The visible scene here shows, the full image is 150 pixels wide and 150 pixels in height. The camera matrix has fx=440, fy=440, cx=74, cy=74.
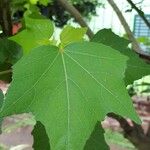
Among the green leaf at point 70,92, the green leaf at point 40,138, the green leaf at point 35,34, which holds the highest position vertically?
the green leaf at point 35,34

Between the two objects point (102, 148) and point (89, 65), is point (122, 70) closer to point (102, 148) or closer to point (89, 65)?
point (89, 65)

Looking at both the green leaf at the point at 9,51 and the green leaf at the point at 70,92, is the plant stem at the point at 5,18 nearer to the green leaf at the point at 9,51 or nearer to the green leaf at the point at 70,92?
the green leaf at the point at 9,51

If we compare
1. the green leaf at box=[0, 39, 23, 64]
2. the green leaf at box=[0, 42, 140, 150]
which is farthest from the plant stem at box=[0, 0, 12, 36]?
the green leaf at box=[0, 42, 140, 150]

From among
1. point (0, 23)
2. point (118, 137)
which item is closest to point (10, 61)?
point (0, 23)

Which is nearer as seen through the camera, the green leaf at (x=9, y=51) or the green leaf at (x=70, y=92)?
the green leaf at (x=70, y=92)

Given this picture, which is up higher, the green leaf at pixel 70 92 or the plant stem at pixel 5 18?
the plant stem at pixel 5 18

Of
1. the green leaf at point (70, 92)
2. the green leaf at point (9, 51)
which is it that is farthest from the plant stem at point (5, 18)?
the green leaf at point (70, 92)

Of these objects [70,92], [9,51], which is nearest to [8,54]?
[9,51]
